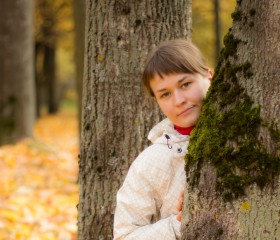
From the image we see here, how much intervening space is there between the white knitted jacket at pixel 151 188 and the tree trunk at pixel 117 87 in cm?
76

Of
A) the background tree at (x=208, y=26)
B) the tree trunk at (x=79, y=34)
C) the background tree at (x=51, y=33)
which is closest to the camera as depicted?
the tree trunk at (x=79, y=34)

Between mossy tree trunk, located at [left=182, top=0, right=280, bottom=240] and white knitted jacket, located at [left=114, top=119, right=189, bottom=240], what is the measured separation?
36 centimetres

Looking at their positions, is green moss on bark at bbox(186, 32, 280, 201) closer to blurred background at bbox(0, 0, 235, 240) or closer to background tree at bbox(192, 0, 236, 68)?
blurred background at bbox(0, 0, 235, 240)

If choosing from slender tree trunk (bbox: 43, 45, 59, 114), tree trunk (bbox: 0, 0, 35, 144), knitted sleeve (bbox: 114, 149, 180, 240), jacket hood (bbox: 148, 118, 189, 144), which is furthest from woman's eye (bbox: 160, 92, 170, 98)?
slender tree trunk (bbox: 43, 45, 59, 114)

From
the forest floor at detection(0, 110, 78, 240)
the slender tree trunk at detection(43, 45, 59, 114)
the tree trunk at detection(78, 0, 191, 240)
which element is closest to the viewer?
the tree trunk at detection(78, 0, 191, 240)

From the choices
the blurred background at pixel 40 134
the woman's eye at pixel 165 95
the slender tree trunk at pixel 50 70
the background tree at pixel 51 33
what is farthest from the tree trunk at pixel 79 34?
the slender tree trunk at pixel 50 70

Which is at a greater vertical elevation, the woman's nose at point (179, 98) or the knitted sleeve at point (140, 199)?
the woman's nose at point (179, 98)

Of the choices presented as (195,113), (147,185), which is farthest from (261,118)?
(147,185)

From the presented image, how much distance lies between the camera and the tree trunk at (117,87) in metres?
3.17

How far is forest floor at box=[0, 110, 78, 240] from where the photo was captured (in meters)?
5.23

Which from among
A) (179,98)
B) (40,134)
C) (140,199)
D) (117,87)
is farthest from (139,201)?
(40,134)

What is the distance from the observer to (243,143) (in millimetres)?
1904

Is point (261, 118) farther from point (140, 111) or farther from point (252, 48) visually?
point (140, 111)

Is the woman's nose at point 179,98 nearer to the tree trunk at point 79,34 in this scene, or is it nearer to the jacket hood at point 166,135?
the jacket hood at point 166,135
